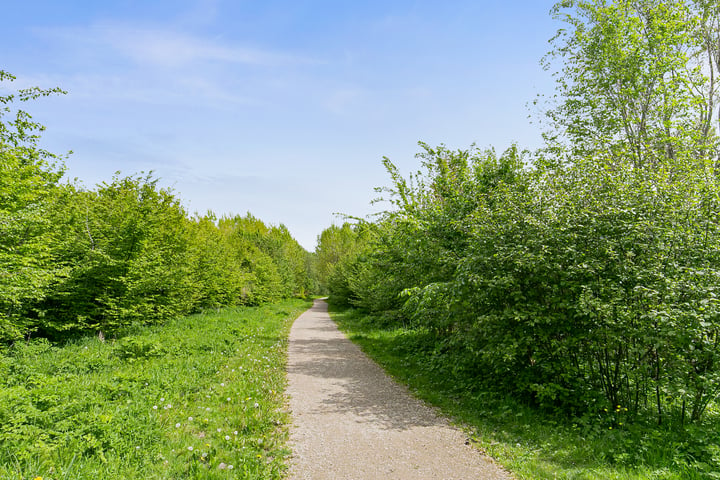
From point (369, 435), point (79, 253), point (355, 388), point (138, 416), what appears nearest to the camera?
point (138, 416)

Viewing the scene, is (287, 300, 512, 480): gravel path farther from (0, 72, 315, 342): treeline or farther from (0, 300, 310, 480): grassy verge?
(0, 72, 315, 342): treeline

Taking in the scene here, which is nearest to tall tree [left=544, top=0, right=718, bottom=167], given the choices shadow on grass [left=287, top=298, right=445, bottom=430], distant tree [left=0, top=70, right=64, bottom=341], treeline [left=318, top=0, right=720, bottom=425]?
treeline [left=318, top=0, right=720, bottom=425]

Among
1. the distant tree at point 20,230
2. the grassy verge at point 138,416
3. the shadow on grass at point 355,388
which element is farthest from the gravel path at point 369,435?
the distant tree at point 20,230

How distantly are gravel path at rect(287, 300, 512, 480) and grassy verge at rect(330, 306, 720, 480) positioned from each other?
1.39 ft

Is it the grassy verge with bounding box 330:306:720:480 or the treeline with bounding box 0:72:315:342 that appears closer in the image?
the grassy verge with bounding box 330:306:720:480

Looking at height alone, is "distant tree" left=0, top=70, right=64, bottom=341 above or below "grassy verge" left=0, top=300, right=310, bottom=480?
above

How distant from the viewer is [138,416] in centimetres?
489

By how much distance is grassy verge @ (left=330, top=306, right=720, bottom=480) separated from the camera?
410cm

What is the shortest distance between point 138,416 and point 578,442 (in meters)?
6.18

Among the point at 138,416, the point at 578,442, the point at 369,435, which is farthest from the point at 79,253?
the point at 578,442

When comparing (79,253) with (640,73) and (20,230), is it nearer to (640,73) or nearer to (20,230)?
(20,230)

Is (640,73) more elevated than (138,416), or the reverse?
(640,73)

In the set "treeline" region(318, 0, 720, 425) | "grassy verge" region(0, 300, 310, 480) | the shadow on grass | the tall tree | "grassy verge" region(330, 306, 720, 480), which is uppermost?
the tall tree

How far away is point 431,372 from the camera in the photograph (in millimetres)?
9070
